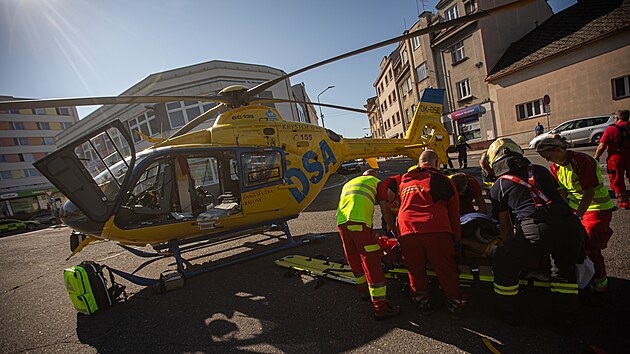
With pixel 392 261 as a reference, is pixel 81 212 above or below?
above

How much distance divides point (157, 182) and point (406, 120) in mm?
32218

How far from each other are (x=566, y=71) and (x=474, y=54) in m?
6.29

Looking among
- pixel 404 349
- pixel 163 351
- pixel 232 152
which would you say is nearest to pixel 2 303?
pixel 163 351

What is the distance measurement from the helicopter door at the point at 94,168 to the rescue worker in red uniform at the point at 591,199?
5.56m

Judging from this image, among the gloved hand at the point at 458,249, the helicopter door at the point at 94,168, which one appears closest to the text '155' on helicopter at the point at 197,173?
the helicopter door at the point at 94,168

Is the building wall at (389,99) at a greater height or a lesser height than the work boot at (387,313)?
greater

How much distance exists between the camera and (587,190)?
9.36 feet

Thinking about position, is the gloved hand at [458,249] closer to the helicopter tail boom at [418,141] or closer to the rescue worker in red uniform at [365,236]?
the rescue worker in red uniform at [365,236]

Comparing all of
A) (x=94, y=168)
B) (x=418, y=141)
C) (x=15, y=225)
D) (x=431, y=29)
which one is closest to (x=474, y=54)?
(x=418, y=141)

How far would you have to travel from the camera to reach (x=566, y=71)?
17.2 m

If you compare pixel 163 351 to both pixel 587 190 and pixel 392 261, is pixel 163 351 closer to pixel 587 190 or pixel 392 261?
pixel 392 261

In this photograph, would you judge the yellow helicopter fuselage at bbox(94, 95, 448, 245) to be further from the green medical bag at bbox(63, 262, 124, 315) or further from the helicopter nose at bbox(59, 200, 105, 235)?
the green medical bag at bbox(63, 262, 124, 315)

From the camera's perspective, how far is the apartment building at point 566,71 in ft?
51.0

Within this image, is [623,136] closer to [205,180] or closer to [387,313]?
[387,313]
